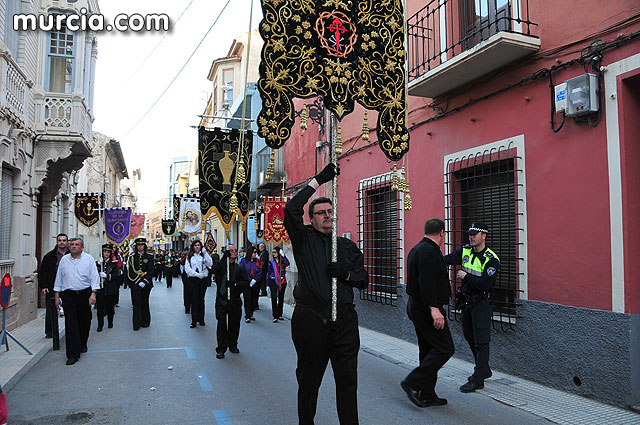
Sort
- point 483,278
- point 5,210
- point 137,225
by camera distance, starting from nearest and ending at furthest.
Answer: point 483,278, point 5,210, point 137,225

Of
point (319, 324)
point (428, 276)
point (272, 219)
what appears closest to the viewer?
point (319, 324)

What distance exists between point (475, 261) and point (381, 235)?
489 cm

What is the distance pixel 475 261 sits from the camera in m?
5.89

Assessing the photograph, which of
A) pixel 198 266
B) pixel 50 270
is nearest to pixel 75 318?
pixel 50 270

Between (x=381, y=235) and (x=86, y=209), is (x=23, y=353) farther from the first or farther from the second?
(x=86, y=209)

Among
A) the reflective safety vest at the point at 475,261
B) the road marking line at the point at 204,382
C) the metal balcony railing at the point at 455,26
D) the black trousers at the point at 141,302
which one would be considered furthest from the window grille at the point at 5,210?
the reflective safety vest at the point at 475,261

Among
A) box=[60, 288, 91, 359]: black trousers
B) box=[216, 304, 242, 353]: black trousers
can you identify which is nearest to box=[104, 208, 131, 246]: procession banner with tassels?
box=[60, 288, 91, 359]: black trousers

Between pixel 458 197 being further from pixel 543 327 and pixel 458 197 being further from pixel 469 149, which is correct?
pixel 543 327

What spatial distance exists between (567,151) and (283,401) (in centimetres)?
430

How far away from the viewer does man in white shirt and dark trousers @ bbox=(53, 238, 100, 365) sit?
7520 millimetres

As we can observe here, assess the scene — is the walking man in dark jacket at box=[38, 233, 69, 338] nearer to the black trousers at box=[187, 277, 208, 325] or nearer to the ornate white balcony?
the black trousers at box=[187, 277, 208, 325]

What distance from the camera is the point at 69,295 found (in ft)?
25.0

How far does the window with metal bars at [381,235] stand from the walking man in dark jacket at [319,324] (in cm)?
577

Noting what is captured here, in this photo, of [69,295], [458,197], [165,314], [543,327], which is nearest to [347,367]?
[543,327]
